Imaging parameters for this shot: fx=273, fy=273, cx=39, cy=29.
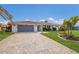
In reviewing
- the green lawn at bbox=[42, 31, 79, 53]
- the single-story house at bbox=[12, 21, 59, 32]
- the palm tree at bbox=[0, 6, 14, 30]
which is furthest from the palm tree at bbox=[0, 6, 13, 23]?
the green lawn at bbox=[42, 31, 79, 53]

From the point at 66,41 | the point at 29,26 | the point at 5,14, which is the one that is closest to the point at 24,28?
the point at 29,26

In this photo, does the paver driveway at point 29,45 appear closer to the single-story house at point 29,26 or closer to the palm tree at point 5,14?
the single-story house at point 29,26

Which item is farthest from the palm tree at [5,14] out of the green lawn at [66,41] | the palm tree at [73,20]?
the palm tree at [73,20]

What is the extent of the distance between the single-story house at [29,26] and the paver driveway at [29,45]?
19 cm

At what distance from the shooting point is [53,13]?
25.7 feet

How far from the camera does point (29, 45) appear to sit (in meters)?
7.72

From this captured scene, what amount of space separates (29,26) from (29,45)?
2.50 ft

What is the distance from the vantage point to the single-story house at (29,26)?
8078 millimetres

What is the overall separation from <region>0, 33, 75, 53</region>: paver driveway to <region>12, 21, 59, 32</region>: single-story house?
7.4 inches

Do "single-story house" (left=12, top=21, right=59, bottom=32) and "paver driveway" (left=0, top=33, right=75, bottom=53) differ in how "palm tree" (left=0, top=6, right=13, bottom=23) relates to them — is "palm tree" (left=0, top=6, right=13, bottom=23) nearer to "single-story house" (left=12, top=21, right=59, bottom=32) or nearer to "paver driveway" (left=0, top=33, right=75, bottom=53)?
"single-story house" (left=12, top=21, right=59, bottom=32)

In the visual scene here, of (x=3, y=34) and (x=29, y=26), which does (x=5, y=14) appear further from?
(x=29, y=26)

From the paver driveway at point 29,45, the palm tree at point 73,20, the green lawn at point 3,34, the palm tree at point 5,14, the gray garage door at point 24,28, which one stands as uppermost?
the palm tree at point 5,14
